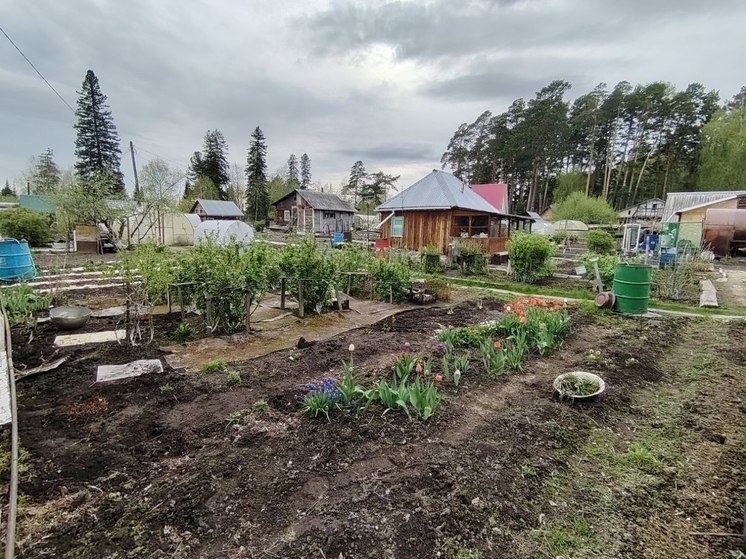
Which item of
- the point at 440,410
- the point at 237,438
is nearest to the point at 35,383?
the point at 237,438

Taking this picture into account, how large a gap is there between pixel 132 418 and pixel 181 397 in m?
0.44

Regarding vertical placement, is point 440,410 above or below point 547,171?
below

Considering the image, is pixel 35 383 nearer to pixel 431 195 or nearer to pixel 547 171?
pixel 431 195

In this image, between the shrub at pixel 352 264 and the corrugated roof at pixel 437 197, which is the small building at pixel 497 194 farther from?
the shrub at pixel 352 264

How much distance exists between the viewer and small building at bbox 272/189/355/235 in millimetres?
34875

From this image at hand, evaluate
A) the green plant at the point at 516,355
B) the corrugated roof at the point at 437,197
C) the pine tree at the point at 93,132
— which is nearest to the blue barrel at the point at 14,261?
the green plant at the point at 516,355

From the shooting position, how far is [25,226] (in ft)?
56.4

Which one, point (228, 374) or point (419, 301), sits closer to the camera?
point (228, 374)

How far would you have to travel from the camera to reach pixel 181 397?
11.3 feet

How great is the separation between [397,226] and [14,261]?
14391 mm

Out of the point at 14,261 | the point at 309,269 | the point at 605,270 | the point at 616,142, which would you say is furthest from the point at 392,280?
the point at 616,142

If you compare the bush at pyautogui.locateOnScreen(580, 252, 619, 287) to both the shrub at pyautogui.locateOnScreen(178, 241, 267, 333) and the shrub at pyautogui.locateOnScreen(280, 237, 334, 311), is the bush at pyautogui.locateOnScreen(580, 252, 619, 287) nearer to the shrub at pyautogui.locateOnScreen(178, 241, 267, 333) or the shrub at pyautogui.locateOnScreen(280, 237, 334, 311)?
the shrub at pyautogui.locateOnScreen(280, 237, 334, 311)

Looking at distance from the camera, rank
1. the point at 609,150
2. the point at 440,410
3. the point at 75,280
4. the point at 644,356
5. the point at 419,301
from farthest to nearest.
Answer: the point at 609,150, the point at 75,280, the point at 419,301, the point at 644,356, the point at 440,410

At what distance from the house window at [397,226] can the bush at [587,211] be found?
75.2 ft
